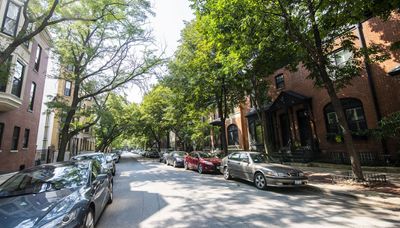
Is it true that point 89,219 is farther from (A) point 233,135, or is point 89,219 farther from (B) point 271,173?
(A) point 233,135

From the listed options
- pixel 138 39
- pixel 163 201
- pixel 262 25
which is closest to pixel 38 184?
pixel 163 201

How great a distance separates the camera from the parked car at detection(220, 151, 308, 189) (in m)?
8.12

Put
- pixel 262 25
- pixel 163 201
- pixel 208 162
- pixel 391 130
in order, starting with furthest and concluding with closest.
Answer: pixel 208 162, pixel 262 25, pixel 391 130, pixel 163 201

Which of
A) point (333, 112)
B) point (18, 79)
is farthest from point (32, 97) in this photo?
point (333, 112)

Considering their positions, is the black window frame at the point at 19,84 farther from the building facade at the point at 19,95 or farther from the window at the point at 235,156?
the window at the point at 235,156

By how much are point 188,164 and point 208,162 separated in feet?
11.0

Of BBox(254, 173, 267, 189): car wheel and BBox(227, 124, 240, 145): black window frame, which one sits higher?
BBox(227, 124, 240, 145): black window frame

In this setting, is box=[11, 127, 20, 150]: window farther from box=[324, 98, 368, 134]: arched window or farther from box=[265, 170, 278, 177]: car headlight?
box=[324, 98, 368, 134]: arched window

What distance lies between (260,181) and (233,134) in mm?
17715

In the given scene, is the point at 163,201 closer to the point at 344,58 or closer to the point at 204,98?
the point at 204,98

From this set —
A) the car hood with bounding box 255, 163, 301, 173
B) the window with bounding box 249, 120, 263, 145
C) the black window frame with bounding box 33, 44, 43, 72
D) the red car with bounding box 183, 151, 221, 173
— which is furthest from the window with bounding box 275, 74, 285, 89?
the black window frame with bounding box 33, 44, 43, 72

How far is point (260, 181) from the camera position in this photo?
348 inches

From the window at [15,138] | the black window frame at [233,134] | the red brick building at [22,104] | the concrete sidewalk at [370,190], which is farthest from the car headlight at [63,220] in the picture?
the black window frame at [233,134]

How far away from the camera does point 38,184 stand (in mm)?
4688
